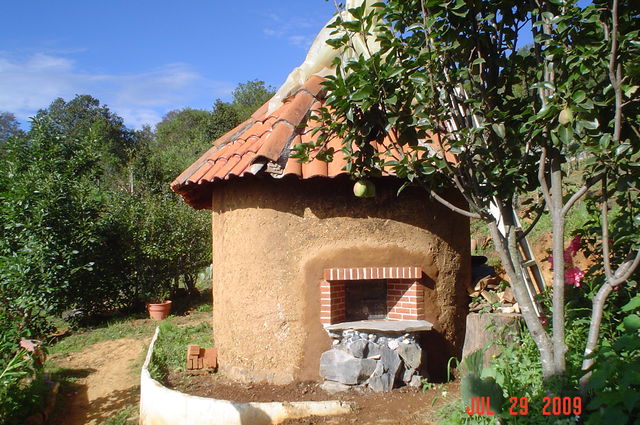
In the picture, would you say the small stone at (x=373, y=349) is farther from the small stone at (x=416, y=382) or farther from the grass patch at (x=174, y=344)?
the grass patch at (x=174, y=344)

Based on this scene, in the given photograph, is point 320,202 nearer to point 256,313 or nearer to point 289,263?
point 289,263

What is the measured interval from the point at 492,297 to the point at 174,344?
4732 millimetres

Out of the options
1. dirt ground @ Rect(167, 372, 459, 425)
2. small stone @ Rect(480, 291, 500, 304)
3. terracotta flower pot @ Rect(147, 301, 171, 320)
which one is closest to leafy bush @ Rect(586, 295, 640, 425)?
dirt ground @ Rect(167, 372, 459, 425)

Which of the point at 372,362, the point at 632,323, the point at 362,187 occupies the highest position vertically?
the point at 362,187

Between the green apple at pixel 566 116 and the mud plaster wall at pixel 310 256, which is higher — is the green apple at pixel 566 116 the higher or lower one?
the higher one

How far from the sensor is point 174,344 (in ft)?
24.3

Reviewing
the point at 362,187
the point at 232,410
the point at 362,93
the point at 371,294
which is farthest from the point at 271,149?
the point at 232,410

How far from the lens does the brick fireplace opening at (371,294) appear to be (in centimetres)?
521

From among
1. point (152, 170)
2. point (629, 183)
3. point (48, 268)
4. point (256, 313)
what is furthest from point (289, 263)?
point (152, 170)

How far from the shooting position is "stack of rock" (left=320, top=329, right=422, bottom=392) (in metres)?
4.92

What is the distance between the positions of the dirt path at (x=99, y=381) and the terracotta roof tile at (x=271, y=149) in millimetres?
2918

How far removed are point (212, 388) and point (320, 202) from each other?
2.43 metres

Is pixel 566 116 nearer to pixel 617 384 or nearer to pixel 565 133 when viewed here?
pixel 565 133

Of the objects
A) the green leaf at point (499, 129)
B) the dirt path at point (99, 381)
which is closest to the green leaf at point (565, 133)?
the green leaf at point (499, 129)
